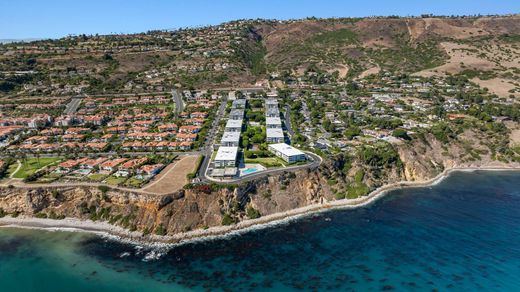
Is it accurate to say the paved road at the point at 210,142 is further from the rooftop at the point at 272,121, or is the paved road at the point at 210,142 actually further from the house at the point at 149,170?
the rooftop at the point at 272,121

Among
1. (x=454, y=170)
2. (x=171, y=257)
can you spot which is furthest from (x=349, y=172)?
(x=171, y=257)

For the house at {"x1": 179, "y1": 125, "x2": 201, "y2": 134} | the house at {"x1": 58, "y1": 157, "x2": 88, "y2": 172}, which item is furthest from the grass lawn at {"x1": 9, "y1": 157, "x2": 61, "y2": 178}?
the house at {"x1": 179, "y1": 125, "x2": 201, "y2": 134}

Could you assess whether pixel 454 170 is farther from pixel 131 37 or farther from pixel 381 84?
pixel 131 37

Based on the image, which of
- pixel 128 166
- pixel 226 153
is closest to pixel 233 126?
pixel 226 153

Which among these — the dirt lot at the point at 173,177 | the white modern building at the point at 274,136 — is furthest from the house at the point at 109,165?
the white modern building at the point at 274,136

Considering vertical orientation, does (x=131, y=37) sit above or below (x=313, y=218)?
above

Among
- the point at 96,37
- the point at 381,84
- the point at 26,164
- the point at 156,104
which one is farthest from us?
the point at 96,37

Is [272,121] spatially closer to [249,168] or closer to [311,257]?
[249,168]
